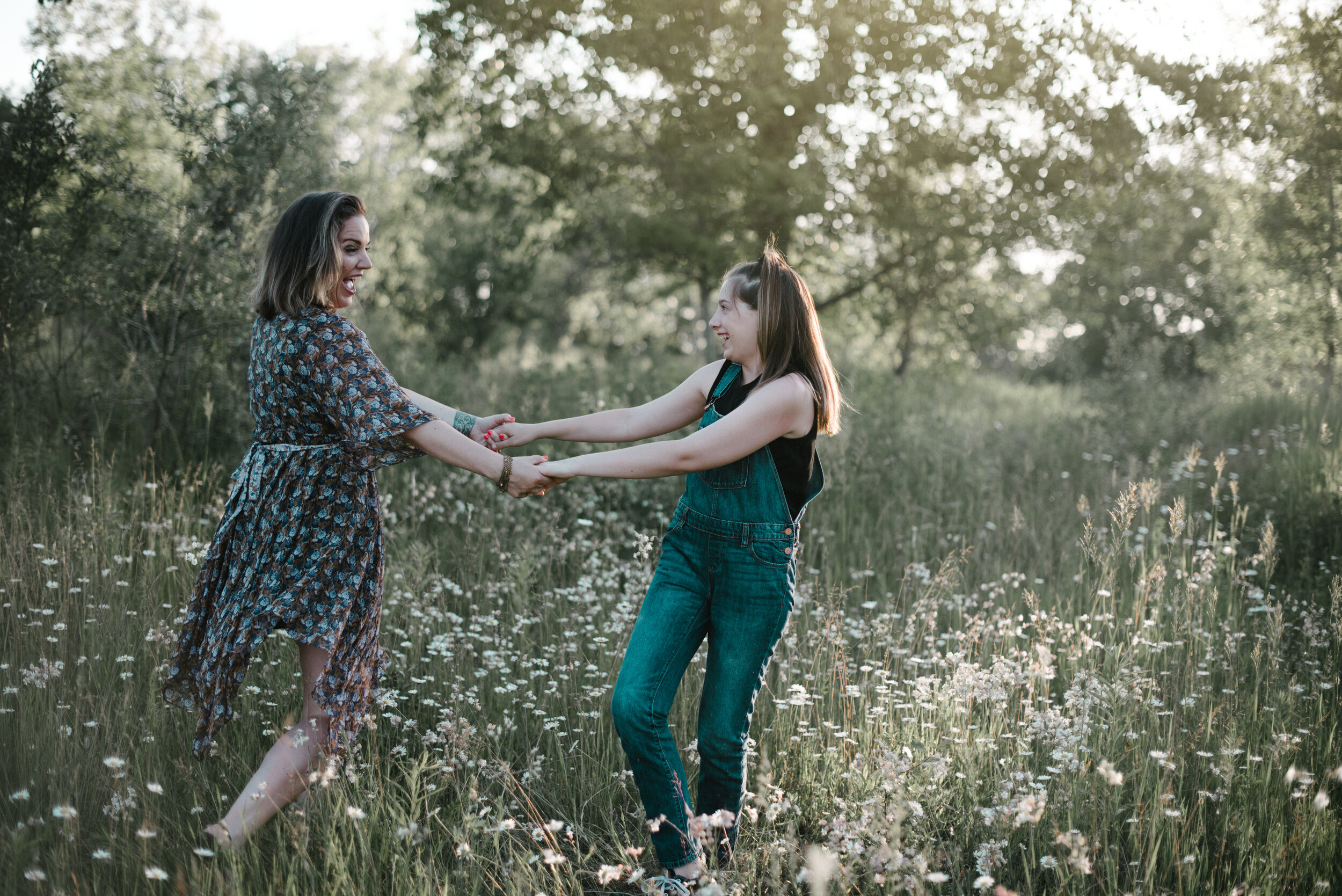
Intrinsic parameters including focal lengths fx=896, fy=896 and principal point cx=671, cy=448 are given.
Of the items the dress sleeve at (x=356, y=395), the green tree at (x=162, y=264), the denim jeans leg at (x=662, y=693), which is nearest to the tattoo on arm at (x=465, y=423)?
the dress sleeve at (x=356, y=395)

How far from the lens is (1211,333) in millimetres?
34250

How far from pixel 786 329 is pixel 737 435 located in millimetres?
442

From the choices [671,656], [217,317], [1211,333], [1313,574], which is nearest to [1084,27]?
[1313,574]

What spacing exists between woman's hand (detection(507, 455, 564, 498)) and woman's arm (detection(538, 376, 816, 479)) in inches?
17.5

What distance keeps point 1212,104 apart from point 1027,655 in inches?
455

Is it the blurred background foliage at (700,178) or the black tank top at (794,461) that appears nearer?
the black tank top at (794,461)

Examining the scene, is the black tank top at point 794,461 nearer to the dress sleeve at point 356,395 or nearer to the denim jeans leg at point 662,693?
the denim jeans leg at point 662,693

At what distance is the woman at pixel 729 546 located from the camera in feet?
9.27

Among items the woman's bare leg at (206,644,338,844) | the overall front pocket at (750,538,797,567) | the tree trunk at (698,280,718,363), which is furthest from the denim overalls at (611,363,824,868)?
the tree trunk at (698,280,718,363)

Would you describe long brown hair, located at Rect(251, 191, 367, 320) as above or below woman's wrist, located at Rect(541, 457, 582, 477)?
above

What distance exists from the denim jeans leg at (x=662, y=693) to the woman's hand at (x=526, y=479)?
709 mm

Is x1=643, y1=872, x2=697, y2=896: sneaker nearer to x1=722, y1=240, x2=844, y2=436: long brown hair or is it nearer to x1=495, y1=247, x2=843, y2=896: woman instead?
x1=495, y1=247, x2=843, y2=896: woman

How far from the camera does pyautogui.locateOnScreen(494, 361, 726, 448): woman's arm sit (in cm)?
347

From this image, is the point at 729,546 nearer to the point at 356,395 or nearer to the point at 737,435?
the point at 737,435
